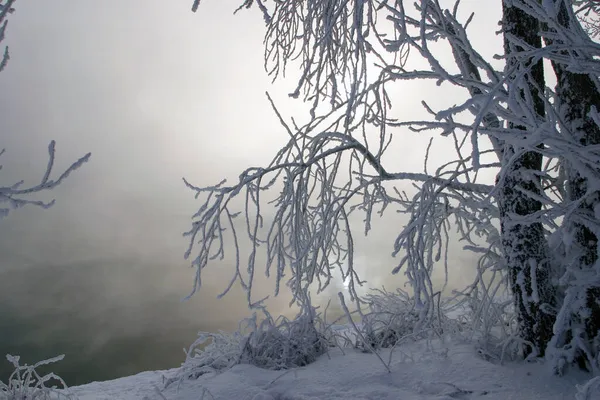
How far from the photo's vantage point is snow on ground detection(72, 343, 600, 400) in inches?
98.7

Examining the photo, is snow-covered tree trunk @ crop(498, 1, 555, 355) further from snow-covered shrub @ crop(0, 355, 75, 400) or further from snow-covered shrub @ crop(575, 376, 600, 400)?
snow-covered shrub @ crop(0, 355, 75, 400)

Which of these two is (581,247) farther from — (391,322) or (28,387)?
(28,387)

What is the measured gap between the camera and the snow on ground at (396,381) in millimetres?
2506

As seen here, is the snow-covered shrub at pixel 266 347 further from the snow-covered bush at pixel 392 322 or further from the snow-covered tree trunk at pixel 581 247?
the snow-covered tree trunk at pixel 581 247

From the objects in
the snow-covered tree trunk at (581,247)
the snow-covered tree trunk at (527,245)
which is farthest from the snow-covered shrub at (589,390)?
the snow-covered tree trunk at (527,245)

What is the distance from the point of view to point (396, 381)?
9.25 feet

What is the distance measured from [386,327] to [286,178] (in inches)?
70.0

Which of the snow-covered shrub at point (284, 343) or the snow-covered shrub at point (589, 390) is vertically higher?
the snow-covered shrub at point (284, 343)

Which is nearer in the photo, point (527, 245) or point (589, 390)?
point (589, 390)

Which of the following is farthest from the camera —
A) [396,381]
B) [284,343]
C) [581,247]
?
[284,343]

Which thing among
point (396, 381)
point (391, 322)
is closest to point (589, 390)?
point (396, 381)

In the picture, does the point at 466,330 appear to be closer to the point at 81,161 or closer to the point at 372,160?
the point at 372,160

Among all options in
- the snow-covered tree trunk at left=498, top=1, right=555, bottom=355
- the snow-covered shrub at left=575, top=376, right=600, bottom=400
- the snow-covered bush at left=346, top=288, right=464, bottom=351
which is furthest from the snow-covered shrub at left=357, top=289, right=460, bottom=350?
the snow-covered shrub at left=575, top=376, right=600, bottom=400

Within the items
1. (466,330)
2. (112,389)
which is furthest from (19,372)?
(466,330)
